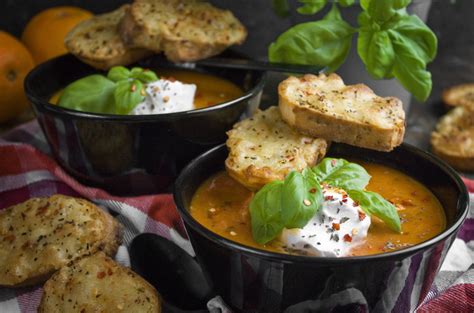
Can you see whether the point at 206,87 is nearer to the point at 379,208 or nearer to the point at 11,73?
the point at 11,73

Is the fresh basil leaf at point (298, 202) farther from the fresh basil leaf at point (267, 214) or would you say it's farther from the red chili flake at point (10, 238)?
the red chili flake at point (10, 238)

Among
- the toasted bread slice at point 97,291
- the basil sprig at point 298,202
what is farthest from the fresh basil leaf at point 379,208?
the toasted bread slice at point 97,291

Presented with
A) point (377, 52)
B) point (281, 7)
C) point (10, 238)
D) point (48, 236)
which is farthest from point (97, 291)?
point (281, 7)

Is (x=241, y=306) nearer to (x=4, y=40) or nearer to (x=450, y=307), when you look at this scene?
(x=450, y=307)

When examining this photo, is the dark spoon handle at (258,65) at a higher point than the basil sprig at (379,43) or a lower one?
lower

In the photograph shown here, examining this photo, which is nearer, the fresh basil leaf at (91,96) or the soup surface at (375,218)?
the soup surface at (375,218)

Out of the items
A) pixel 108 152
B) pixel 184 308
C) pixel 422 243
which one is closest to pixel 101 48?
pixel 108 152

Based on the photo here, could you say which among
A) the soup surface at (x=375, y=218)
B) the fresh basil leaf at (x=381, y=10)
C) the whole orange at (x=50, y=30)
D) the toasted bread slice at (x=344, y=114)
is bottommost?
the whole orange at (x=50, y=30)
